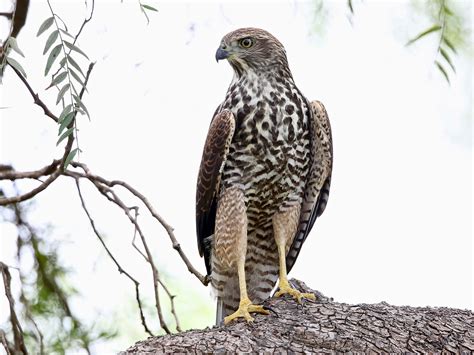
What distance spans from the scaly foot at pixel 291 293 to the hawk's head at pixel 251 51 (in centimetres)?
114

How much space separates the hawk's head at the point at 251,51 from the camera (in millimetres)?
4648

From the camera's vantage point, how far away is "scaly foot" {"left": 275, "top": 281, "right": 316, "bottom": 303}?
3900 millimetres

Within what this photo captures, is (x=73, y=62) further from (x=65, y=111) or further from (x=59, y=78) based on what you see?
(x=65, y=111)

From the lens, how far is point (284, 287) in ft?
13.7

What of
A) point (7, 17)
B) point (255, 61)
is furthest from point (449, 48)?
point (7, 17)

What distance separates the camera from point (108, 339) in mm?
4328

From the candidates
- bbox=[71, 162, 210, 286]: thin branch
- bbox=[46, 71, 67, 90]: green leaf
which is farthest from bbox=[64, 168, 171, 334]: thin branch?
bbox=[46, 71, 67, 90]: green leaf

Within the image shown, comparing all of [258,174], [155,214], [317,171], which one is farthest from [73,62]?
[317,171]

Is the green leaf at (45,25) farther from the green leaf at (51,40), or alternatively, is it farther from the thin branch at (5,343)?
the thin branch at (5,343)

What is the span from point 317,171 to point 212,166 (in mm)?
585

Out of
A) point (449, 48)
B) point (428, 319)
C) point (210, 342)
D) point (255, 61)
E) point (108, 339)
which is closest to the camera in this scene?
point (210, 342)

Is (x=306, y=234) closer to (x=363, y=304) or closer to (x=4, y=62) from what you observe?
(x=363, y=304)

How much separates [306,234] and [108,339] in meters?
1.19

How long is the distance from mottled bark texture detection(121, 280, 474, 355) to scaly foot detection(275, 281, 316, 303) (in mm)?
404
